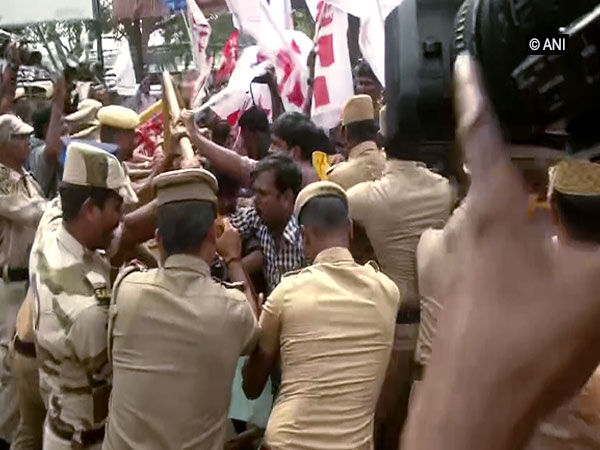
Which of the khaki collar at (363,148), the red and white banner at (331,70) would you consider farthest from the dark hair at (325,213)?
the red and white banner at (331,70)

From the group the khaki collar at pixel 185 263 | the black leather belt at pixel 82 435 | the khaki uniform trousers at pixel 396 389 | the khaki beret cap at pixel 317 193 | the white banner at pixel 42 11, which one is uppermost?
the white banner at pixel 42 11

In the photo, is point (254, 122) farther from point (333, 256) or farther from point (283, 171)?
point (333, 256)

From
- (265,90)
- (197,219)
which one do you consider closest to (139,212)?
(197,219)

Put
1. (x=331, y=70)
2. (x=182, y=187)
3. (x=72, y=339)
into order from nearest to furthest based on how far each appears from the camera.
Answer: (x=72, y=339) → (x=182, y=187) → (x=331, y=70)

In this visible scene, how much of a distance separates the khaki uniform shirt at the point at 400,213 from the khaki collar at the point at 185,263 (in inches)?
49.5

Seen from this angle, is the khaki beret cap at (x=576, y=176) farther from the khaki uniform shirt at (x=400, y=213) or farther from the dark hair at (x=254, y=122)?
the dark hair at (x=254, y=122)

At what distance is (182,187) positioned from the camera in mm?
3242

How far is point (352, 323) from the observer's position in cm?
322

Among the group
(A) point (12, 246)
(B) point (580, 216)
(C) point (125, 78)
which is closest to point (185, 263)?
(A) point (12, 246)

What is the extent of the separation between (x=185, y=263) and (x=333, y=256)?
0.55 metres

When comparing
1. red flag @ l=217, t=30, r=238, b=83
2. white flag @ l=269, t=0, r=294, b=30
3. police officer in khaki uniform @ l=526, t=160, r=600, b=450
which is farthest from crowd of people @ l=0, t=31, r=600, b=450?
red flag @ l=217, t=30, r=238, b=83

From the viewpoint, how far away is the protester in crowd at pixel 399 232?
13.5 feet

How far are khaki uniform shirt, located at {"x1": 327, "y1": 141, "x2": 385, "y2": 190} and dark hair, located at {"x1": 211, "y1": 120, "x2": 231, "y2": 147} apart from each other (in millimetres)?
1577

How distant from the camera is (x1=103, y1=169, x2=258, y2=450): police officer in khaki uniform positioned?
2975mm
